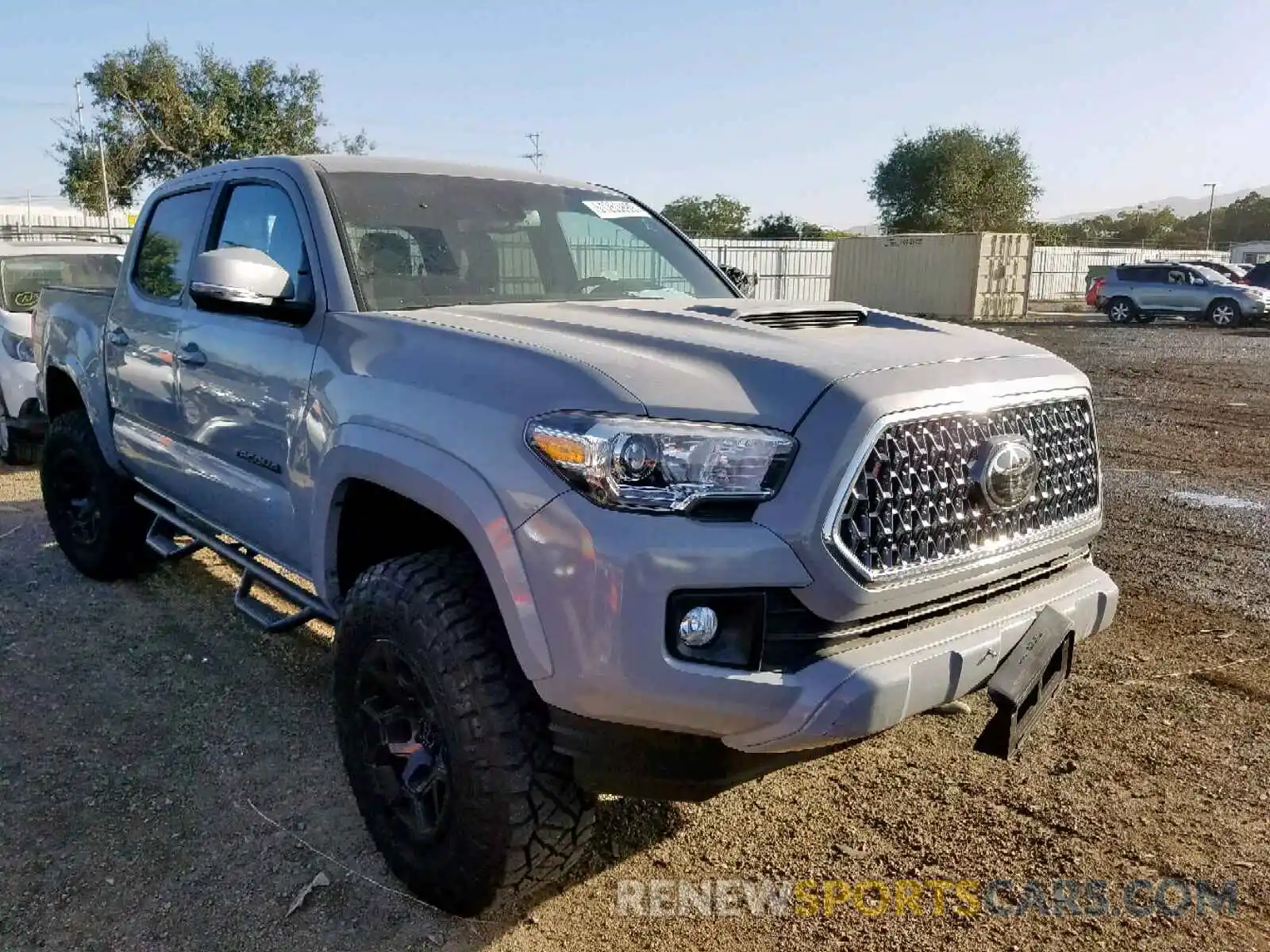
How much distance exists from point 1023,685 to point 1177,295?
2871 cm

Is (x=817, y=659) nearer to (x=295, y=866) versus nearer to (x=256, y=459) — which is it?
(x=295, y=866)

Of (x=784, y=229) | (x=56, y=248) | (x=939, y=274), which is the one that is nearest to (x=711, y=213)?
(x=784, y=229)

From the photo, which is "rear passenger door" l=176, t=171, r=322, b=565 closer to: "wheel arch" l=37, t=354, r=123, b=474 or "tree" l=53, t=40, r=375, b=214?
"wheel arch" l=37, t=354, r=123, b=474

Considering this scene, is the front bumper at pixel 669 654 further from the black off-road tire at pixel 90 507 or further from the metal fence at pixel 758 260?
the black off-road tire at pixel 90 507

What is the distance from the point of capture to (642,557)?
2098 millimetres

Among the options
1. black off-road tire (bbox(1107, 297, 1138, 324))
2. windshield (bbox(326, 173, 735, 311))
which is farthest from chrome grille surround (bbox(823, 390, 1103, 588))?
black off-road tire (bbox(1107, 297, 1138, 324))

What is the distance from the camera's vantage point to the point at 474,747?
2395mm

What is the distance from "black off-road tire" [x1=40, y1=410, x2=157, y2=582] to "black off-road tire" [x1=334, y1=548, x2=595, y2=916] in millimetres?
2990

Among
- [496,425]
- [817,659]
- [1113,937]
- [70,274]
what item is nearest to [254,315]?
[496,425]

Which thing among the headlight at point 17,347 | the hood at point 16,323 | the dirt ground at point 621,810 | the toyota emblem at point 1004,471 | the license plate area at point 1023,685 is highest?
the toyota emblem at point 1004,471

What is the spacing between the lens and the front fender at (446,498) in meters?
2.25

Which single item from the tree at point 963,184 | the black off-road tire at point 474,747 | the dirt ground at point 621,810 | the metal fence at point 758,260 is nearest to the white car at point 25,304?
the metal fence at point 758,260

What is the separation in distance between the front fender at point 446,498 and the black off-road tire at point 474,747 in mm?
159

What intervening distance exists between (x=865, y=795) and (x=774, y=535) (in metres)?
1.53
